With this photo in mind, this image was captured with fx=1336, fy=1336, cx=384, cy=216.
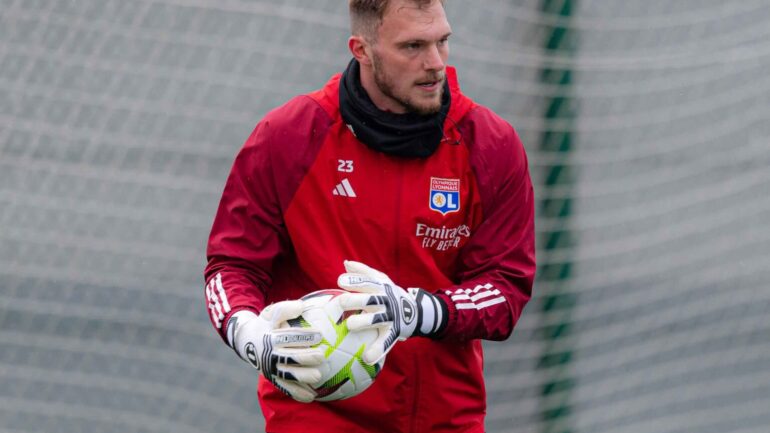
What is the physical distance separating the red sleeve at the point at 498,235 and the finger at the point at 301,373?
420 mm

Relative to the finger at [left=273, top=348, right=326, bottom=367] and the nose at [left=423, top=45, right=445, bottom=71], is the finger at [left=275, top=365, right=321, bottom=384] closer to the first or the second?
the finger at [left=273, top=348, right=326, bottom=367]

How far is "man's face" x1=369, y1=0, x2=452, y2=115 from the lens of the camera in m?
3.13

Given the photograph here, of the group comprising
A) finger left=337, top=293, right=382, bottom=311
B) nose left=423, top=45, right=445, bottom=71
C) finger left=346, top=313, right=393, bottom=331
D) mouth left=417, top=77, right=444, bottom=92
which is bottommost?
finger left=346, top=313, right=393, bottom=331

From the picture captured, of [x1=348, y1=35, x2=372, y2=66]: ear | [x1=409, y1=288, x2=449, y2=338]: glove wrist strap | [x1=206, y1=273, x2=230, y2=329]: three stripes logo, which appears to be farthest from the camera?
[x1=348, y1=35, x2=372, y2=66]: ear

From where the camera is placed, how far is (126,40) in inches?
163

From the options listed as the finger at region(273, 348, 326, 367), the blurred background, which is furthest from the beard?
the blurred background

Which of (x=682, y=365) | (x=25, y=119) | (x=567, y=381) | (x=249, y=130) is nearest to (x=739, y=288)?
(x=682, y=365)

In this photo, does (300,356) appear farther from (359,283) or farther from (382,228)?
(382,228)

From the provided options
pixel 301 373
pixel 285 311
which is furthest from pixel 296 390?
pixel 285 311

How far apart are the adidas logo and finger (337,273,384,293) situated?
1.03 ft

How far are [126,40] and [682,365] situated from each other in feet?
7.48

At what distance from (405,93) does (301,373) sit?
722mm

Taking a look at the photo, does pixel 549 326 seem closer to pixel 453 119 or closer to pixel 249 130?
pixel 249 130

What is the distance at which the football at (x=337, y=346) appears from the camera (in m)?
2.89
